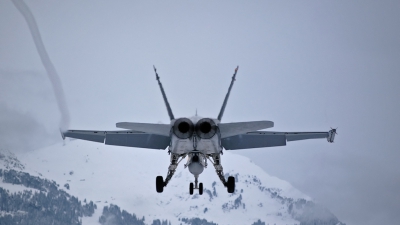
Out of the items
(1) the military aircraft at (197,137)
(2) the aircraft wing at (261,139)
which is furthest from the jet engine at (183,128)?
(2) the aircraft wing at (261,139)

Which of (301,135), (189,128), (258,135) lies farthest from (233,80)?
(189,128)

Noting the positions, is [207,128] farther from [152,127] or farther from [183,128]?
[152,127]

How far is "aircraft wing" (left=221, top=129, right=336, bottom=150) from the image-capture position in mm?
41594

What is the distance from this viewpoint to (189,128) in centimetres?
3053

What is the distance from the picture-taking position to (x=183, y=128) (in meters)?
30.5

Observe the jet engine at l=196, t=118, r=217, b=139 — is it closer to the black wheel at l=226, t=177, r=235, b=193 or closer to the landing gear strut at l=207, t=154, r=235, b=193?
the landing gear strut at l=207, t=154, r=235, b=193

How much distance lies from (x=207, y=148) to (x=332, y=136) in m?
14.1

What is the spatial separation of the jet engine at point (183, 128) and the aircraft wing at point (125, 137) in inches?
418

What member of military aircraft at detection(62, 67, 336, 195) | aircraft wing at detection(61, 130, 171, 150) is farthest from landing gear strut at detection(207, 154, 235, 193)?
aircraft wing at detection(61, 130, 171, 150)

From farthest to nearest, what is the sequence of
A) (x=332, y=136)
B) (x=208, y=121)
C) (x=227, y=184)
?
(x=332, y=136)
(x=227, y=184)
(x=208, y=121)

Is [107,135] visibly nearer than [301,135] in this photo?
Yes

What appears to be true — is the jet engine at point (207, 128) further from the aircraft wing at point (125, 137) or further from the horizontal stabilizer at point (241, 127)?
the aircraft wing at point (125, 137)

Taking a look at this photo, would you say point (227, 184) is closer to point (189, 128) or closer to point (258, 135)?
point (258, 135)

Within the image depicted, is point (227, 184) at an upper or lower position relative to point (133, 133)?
lower
